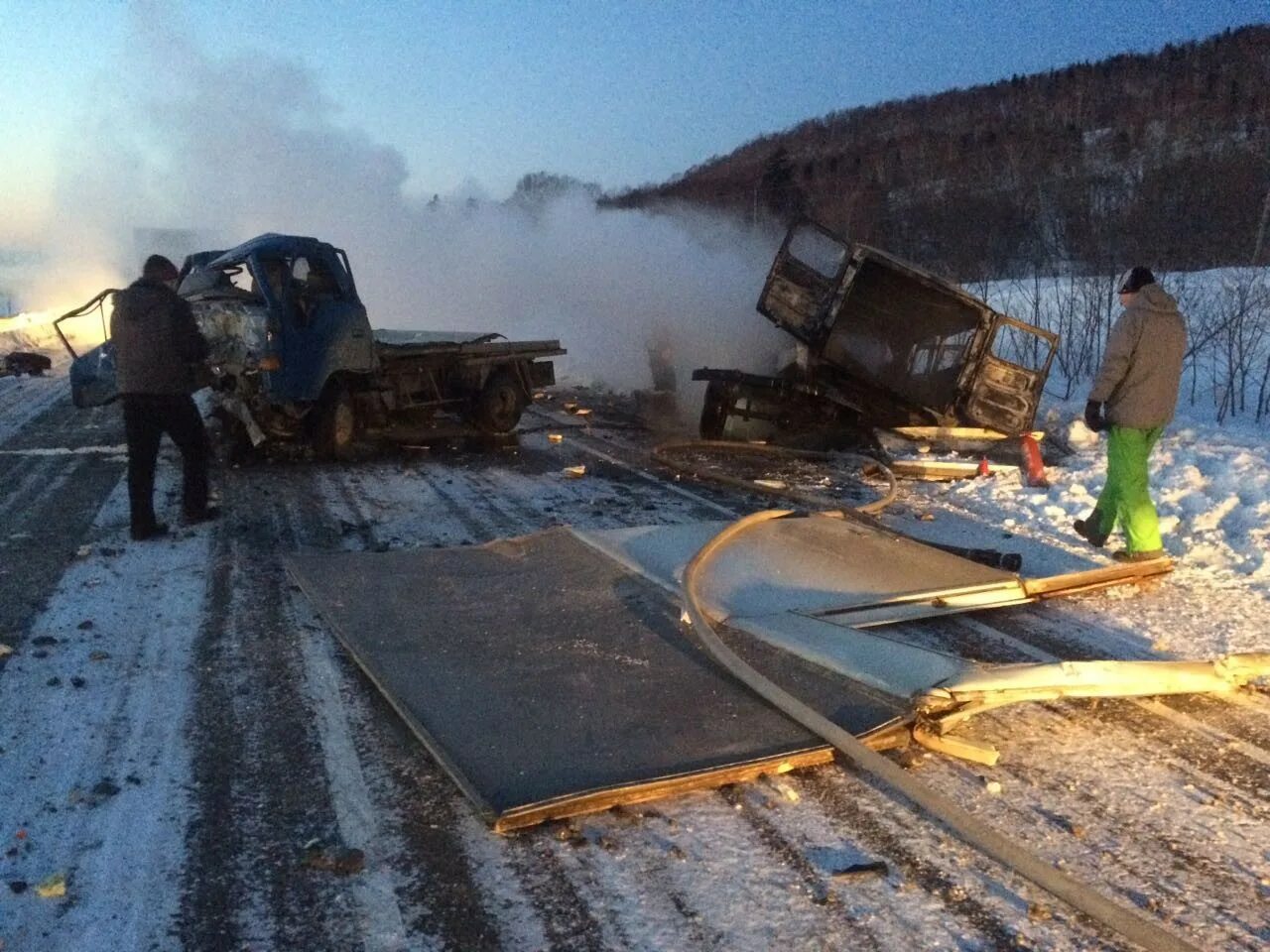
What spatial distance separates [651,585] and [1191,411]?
1206cm

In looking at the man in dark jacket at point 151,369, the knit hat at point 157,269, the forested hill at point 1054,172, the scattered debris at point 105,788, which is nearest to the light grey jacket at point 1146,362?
the scattered debris at point 105,788

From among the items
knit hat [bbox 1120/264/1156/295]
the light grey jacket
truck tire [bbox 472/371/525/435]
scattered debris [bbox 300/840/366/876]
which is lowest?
scattered debris [bbox 300/840/366/876]

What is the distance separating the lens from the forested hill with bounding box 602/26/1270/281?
31156 millimetres

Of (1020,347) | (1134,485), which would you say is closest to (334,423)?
(1134,485)

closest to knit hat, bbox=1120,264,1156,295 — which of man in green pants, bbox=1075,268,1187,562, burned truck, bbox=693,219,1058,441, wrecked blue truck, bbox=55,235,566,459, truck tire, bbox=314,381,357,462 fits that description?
man in green pants, bbox=1075,268,1187,562

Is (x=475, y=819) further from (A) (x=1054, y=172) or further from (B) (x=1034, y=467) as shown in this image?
(A) (x=1054, y=172)

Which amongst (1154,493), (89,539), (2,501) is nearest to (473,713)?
(89,539)

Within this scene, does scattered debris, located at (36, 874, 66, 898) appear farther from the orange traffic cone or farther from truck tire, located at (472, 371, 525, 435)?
truck tire, located at (472, 371, 525, 435)

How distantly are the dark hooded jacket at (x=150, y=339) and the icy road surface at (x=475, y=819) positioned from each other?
1.61m

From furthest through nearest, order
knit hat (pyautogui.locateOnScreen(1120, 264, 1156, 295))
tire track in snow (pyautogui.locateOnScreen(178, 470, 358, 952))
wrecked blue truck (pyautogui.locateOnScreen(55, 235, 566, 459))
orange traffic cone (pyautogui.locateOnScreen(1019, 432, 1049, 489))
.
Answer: wrecked blue truck (pyautogui.locateOnScreen(55, 235, 566, 459)) → orange traffic cone (pyautogui.locateOnScreen(1019, 432, 1049, 489)) → knit hat (pyautogui.locateOnScreen(1120, 264, 1156, 295)) → tire track in snow (pyautogui.locateOnScreen(178, 470, 358, 952))

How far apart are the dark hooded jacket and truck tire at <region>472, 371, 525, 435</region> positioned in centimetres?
478

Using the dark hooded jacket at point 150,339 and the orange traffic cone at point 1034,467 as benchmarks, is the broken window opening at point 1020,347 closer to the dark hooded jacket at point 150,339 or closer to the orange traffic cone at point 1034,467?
the orange traffic cone at point 1034,467

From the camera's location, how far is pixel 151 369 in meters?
6.71

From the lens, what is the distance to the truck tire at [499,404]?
37.5ft
